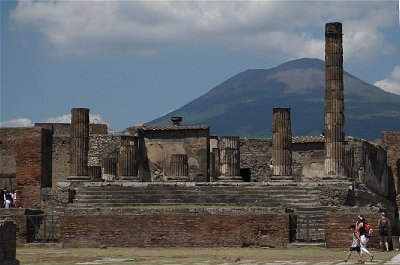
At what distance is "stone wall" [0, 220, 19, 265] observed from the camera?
21.3 metres

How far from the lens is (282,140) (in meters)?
40.6

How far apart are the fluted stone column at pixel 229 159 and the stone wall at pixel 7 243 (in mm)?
18763

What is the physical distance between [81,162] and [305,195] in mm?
8965

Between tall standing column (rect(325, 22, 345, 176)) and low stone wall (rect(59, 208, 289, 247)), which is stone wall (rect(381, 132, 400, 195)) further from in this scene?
low stone wall (rect(59, 208, 289, 247))

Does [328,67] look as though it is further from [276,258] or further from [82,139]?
[276,258]

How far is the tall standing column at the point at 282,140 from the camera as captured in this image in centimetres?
4025

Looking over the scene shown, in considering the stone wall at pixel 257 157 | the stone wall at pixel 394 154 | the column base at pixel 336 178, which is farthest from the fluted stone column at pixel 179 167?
the stone wall at pixel 394 154

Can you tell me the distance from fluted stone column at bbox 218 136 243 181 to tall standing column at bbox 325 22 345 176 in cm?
358

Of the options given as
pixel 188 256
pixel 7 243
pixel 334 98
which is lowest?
pixel 188 256

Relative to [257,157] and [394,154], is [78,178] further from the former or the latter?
[394,154]

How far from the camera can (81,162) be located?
132 ft

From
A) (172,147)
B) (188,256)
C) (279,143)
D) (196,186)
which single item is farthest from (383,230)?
(172,147)

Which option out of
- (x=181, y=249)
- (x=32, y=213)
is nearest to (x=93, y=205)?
(x=32, y=213)

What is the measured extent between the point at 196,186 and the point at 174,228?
15.5ft
